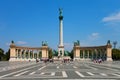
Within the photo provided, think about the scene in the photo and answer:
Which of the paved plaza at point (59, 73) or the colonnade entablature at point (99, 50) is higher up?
the colonnade entablature at point (99, 50)

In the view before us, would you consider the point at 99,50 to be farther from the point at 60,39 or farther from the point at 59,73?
the point at 59,73

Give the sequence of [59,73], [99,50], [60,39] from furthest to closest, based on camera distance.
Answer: [99,50]
[60,39]
[59,73]

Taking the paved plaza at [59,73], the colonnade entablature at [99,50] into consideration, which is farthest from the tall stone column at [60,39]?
the paved plaza at [59,73]

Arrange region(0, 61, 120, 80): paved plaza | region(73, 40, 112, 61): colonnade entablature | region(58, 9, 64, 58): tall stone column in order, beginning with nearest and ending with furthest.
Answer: region(0, 61, 120, 80): paved plaza
region(58, 9, 64, 58): tall stone column
region(73, 40, 112, 61): colonnade entablature

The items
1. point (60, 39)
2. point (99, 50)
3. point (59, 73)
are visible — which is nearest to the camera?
point (59, 73)

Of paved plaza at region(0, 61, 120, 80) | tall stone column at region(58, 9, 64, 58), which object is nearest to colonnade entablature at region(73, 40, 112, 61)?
tall stone column at region(58, 9, 64, 58)

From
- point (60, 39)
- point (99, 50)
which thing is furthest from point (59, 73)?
point (99, 50)

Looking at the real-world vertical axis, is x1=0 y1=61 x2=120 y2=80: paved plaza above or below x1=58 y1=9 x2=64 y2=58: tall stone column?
below

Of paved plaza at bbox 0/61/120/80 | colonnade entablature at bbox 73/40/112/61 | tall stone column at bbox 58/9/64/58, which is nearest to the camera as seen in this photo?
paved plaza at bbox 0/61/120/80

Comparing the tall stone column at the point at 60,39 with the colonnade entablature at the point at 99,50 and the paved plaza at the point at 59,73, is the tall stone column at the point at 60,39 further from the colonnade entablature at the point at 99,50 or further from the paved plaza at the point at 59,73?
the paved plaza at the point at 59,73

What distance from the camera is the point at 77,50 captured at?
446ft

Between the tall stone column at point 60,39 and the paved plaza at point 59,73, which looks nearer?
the paved plaza at point 59,73

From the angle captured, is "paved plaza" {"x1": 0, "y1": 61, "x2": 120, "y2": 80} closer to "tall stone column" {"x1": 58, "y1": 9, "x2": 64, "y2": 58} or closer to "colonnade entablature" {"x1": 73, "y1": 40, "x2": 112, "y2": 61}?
"tall stone column" {"x1": 58, "y1": 9, "x2": 64, "y2": 58}

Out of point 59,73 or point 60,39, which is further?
point 60,39
